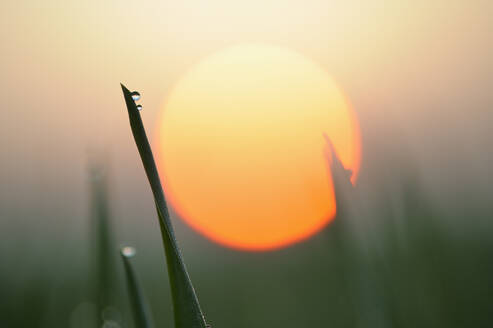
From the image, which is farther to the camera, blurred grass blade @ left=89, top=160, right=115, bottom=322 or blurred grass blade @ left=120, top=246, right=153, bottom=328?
blurred grass blade @ left=89, top=160, right=115, bottom=322

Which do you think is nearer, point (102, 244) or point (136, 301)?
point (136, 301)

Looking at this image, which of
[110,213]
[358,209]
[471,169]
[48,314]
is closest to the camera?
[358,209]

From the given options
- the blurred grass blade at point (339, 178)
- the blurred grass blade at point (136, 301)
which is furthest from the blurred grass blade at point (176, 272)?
the blurred grass blade at point (339, 178)

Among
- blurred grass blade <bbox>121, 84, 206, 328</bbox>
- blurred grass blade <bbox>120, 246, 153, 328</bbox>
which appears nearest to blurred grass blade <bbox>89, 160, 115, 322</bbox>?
blurred grass blade <bbox>120, 246, 153, 328</bbox>

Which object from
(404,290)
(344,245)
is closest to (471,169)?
(404,290)

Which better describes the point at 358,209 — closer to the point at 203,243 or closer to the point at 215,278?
the point at 215,278

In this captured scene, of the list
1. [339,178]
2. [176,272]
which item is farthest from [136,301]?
[339,178]

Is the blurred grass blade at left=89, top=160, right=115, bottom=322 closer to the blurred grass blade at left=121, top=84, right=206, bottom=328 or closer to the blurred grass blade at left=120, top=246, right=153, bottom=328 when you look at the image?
the blurred grass blade at left=120, top=246, right=153, bottom=328

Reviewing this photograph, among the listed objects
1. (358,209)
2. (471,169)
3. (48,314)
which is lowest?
(48,314)

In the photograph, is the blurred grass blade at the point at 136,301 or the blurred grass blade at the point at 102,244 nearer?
the blurred grass blade at the point at 136,301

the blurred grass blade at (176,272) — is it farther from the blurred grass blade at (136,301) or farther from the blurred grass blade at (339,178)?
the blurred grass blade at (339,178)

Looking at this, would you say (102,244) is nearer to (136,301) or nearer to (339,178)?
(136,301)
